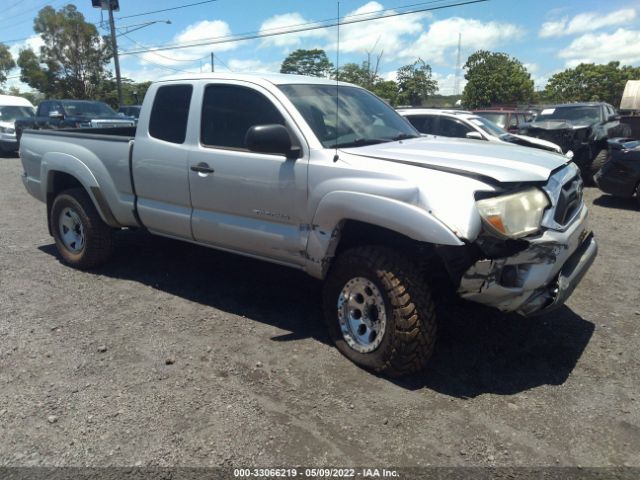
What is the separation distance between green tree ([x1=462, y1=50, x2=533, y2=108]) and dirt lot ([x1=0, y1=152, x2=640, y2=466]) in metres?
38.4

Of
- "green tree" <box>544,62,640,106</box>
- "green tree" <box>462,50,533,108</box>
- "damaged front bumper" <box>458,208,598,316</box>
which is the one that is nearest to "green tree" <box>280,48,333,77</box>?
"damaged front bumper" <box>458,208,598,316</box>

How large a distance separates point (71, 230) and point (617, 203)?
877 centimetres

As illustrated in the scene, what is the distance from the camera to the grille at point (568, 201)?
331 centimetres

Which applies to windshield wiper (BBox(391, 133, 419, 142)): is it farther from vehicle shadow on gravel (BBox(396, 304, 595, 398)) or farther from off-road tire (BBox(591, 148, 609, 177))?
off-road tire (BBox(591, 148, 609, 177))

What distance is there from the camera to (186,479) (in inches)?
97.9

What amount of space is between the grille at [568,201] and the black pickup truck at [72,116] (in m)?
13.2

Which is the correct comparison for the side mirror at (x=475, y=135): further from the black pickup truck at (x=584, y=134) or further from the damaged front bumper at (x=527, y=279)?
the damaged front bumper at (x=527, y=279)

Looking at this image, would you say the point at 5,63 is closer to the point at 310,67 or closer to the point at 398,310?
the point at 310,67

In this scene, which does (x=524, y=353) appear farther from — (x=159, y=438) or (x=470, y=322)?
(x=159, y=438)

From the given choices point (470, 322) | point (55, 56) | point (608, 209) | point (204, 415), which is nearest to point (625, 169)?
point (608, 209)

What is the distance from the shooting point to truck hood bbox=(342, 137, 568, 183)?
3119 mm

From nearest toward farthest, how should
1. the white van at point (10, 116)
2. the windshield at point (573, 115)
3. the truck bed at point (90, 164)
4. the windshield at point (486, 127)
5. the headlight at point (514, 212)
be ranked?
the headlight at point (514, 212) → the truck bed at point (90, 164) → the windshield at point (486, 127) → the windshield at point (573, 115) → the white van at point (10, 116)

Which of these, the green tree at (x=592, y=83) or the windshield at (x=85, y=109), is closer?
the windshield at (x=85, y=109)

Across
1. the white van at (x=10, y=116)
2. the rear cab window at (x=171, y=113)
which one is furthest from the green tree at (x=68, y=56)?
the rear cab window at (x=171, y=113)
